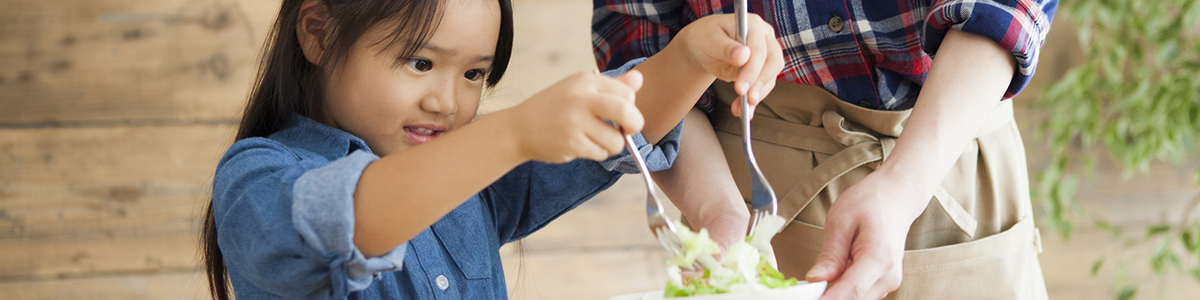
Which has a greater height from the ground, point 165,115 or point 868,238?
point 868,238

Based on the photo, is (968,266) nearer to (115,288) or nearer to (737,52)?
(737,52)

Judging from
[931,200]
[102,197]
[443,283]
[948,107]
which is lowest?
[102,197]

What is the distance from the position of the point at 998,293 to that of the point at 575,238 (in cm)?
97

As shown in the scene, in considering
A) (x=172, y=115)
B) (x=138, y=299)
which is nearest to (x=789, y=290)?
(x=172, y=115)

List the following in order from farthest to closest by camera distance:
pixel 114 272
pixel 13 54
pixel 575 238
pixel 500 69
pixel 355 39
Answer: pixel 575 238
pixel 114 272
pixel 13 54
pixel 500 69
pixel 355 39

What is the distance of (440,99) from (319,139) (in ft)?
0.39

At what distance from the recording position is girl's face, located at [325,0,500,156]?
27.1 inches

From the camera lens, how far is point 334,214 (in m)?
0.47

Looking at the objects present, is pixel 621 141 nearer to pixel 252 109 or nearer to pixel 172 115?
pixel 252 109

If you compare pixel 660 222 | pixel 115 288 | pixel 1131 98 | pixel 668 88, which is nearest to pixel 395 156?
pixel 660 222

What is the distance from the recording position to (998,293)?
29.7 inches

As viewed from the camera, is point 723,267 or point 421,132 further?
point 421,132

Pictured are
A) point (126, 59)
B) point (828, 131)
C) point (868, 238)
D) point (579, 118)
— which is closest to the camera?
point (579, 118)

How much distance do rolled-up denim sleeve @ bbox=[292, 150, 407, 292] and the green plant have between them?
56.5 inches
